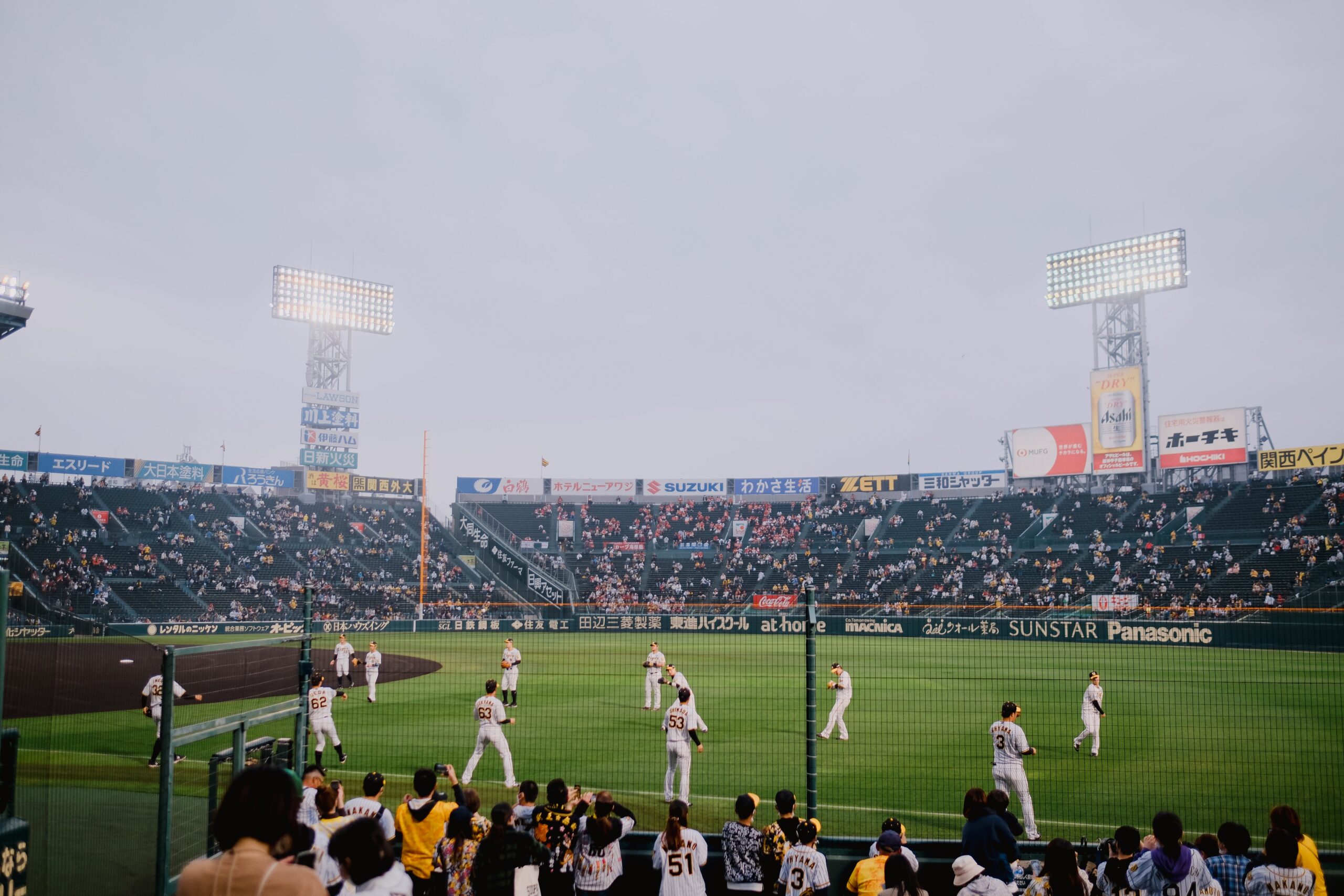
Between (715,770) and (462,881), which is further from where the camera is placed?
(715,770)

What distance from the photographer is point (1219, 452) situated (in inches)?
2127

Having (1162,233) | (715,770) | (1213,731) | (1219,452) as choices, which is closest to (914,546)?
(1219,452)

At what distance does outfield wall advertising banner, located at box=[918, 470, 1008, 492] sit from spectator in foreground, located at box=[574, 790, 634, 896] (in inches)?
2348

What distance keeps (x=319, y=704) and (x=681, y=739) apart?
6678mm

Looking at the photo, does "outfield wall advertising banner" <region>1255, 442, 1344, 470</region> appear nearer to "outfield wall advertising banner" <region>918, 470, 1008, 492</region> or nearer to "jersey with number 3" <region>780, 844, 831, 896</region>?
"outfield wall advertising banner" <region>918, 470, 1008, 492</region>

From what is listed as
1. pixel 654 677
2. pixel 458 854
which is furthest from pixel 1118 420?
pixel 458 854

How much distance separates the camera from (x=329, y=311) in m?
66.9

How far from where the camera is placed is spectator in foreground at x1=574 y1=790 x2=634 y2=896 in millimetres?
7207

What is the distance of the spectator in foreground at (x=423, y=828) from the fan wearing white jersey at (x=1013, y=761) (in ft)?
25.2

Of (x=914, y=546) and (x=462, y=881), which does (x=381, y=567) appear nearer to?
(x=914, y=546)

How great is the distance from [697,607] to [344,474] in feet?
98.5

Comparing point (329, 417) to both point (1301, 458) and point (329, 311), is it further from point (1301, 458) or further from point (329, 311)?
point (1301, 458)

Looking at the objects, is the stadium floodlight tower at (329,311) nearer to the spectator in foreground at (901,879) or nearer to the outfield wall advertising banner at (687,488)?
the outfield wall advertising banner at (687,488)

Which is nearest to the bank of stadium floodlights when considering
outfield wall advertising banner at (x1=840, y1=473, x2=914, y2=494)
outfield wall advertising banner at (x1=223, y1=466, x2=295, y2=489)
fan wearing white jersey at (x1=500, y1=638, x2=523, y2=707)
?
fan wearing white jersey at (x1=500, y1=638, x2=523, y2=707)
